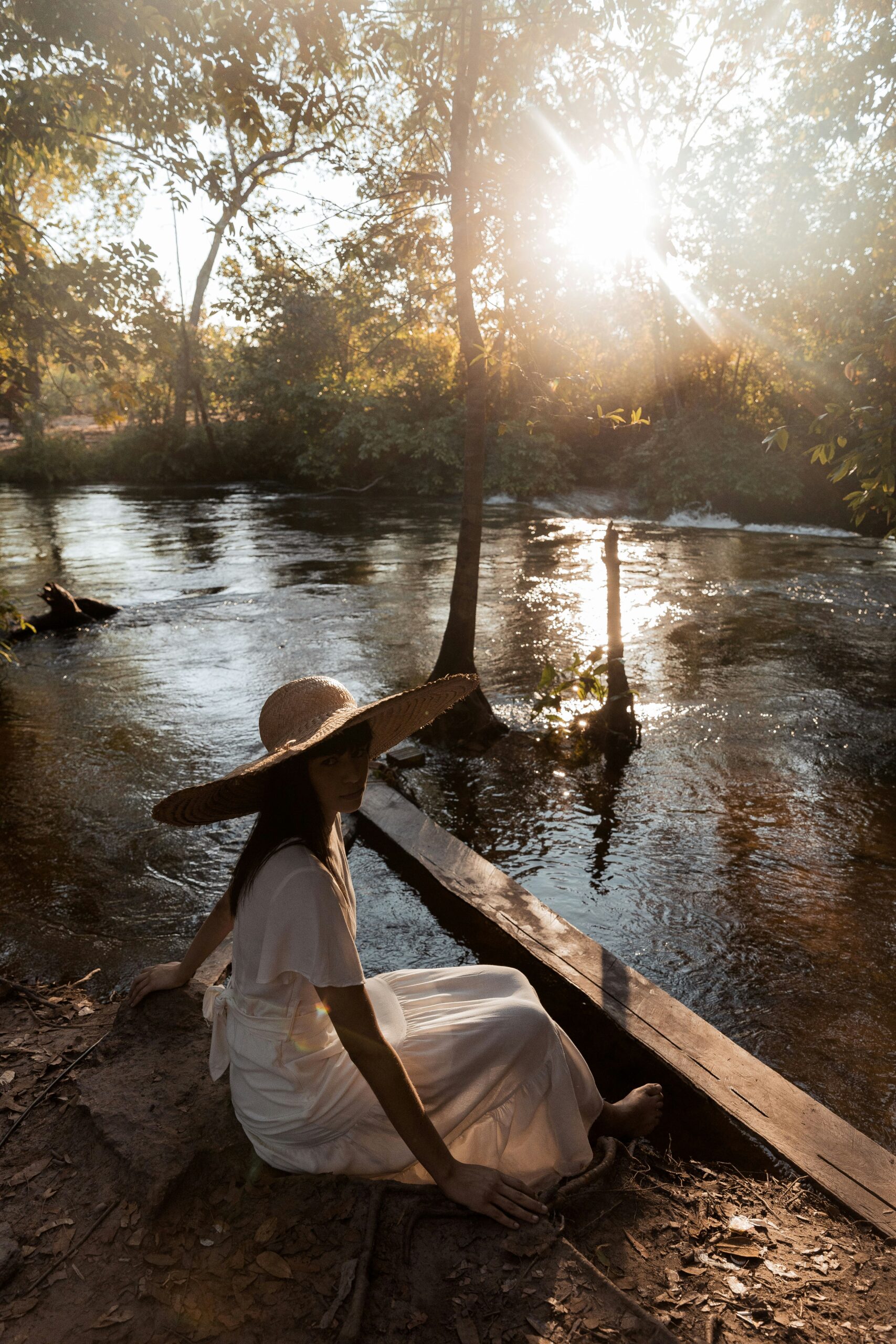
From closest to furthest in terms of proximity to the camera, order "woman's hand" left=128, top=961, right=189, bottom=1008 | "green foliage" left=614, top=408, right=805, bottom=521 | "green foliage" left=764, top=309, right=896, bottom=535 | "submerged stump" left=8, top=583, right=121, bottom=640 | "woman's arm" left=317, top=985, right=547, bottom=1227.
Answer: "woman's arm" left=317, top=985, right=547, bottom=1227 → "woman's hand" left=128, top=961, right=189, bottom=1008 → "green foliage" left=764, top=309, right=896, bottom=535 → "submerged stump" left=8, top=583, right=121, bottom=640 → "green foliage" left=614, top=408, right=805, bottom=521

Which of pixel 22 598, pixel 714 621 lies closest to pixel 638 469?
pixel 714 621

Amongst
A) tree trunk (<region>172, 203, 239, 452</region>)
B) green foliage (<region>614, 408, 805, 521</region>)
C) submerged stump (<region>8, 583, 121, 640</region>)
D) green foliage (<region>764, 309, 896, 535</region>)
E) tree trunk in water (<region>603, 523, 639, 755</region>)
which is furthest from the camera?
tree trunk (<region>172, 203, 239, 452</region>)

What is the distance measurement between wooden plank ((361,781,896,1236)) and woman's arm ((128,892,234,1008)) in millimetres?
1455

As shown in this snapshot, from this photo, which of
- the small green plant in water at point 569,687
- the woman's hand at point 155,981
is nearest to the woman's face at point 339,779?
the woman's hand at point 155,981

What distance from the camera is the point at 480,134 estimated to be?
7316 millimetres

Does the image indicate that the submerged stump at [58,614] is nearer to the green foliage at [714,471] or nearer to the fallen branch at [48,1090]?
the fallen branch at [48,1090]

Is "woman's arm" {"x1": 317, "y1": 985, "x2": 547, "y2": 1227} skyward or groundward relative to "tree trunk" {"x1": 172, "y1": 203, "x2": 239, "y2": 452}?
groundward

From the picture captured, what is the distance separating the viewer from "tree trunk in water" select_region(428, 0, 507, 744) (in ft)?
22.4

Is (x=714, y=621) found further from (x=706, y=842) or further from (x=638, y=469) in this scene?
(x=638, y=469)

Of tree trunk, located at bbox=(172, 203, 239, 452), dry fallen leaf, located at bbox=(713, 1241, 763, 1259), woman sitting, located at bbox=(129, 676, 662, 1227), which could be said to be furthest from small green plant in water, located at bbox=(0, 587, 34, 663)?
tree trunk, located at bbox=(172, 203, 239, 452)

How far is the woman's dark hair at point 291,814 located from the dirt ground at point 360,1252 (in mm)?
927

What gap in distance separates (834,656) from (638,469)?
16530 millimetres

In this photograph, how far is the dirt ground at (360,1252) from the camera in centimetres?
206

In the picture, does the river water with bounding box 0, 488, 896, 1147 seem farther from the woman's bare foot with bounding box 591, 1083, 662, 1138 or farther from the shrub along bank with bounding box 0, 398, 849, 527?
the shrub along bank with bounding box 0, 398, 849, 527
